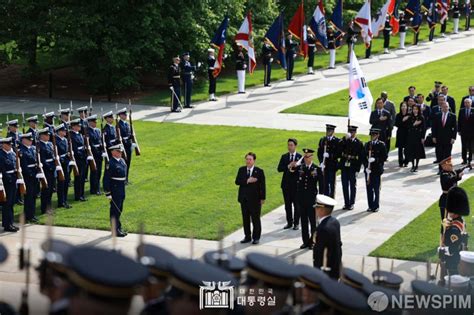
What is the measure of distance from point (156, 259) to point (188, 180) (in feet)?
47.9

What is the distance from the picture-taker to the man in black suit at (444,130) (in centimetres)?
2173

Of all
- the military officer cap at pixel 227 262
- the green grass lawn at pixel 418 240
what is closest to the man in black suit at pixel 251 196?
the green grass lawn at pixel 418 240

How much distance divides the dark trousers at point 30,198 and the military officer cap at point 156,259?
38.1 feet

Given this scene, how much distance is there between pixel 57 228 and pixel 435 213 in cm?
692

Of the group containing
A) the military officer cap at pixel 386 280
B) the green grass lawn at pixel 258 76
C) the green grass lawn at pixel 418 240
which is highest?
the military officer cap at pixel 386 280

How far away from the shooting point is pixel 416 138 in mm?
22141

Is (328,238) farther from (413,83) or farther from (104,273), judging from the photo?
(413,83)

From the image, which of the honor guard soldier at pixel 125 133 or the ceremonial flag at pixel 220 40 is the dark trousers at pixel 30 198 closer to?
the honor guard soldier at pixel 125 133

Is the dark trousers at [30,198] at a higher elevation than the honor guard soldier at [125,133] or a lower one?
lower

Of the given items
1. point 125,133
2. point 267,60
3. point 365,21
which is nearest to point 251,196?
point 125,133

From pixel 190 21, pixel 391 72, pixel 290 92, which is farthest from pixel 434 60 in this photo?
pixel 190 21

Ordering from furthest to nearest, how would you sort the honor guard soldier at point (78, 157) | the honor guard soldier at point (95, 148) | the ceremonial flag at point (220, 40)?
the ceremonial flag at point (220, 40), the honor guard soldier at point (95, 148), the honor guard soldier at point (78, 157)

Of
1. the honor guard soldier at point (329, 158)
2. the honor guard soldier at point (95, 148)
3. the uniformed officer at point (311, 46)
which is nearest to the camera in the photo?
the honor guard soldier at point (329, 158)

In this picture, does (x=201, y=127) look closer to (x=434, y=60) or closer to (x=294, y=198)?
(x=294, y=198)
